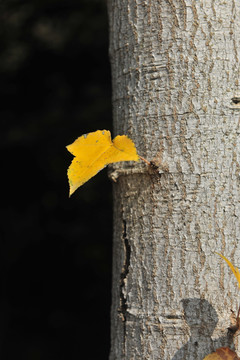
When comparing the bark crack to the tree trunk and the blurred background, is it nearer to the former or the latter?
the tree trunk

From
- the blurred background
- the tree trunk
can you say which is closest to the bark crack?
the tree trunk

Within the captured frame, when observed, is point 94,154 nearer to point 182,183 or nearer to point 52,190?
point 182,183

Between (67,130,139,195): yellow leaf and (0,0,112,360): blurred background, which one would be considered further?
(0,0,112,360): blurred background

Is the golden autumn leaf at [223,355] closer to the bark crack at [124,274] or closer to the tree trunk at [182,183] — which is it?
the tree trunk at [182,183]

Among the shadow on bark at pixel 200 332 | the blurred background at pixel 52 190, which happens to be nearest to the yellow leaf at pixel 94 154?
the shadow on bark at pixel 200 332

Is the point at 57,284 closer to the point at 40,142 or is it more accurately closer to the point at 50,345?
the point at 50,345

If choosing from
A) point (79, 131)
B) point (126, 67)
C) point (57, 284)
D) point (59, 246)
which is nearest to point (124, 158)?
point (126, 67)
